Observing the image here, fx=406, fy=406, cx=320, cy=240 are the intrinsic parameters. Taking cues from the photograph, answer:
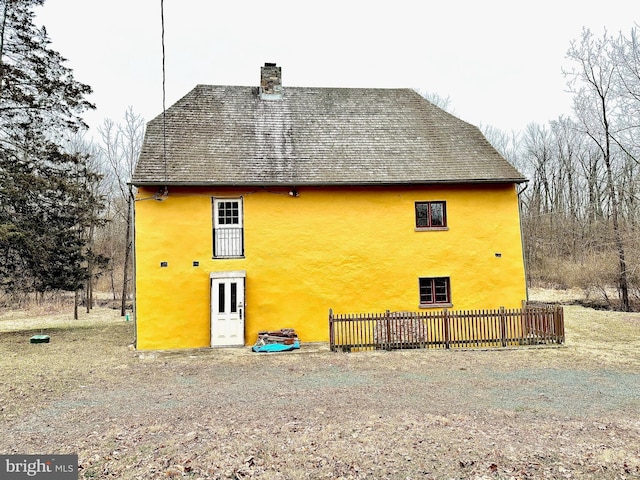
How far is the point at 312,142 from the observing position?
15602mm

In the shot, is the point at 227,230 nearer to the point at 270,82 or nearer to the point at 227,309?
the point at 227,309

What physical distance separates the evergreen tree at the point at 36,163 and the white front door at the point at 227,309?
7.16m

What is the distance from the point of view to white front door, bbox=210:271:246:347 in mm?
13242

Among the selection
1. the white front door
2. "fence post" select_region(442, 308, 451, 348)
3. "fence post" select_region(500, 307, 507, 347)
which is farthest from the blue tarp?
"fence post" select_region(500, 307, 507, 347)

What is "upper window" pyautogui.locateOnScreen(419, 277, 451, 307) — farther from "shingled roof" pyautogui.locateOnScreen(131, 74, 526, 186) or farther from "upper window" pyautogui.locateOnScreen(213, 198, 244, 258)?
"upper window" pyautogui.locateOnScreen(213, 198, 244, 258)

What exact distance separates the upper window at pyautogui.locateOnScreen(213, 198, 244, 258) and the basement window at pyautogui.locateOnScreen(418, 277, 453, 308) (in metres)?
6.47

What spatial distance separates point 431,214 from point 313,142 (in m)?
5.21

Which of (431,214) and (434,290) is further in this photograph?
(431,214)

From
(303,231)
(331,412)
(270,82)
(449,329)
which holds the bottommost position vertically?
(331,412)

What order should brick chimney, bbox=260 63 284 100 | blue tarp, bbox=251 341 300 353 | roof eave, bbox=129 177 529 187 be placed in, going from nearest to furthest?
blue tarp, bbox=251 341 300 353, roof eave, bbox=129 177 529 187, brick chimney, bbox=260 63 284 100

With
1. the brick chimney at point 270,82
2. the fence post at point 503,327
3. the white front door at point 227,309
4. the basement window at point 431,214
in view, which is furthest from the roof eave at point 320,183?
the brick chimney at point 270,82

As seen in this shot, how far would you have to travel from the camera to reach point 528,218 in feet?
122

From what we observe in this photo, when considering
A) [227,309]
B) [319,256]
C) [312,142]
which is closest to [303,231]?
[319,256]

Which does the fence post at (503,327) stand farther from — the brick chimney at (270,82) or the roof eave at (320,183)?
the brick chimney at (270,82)
